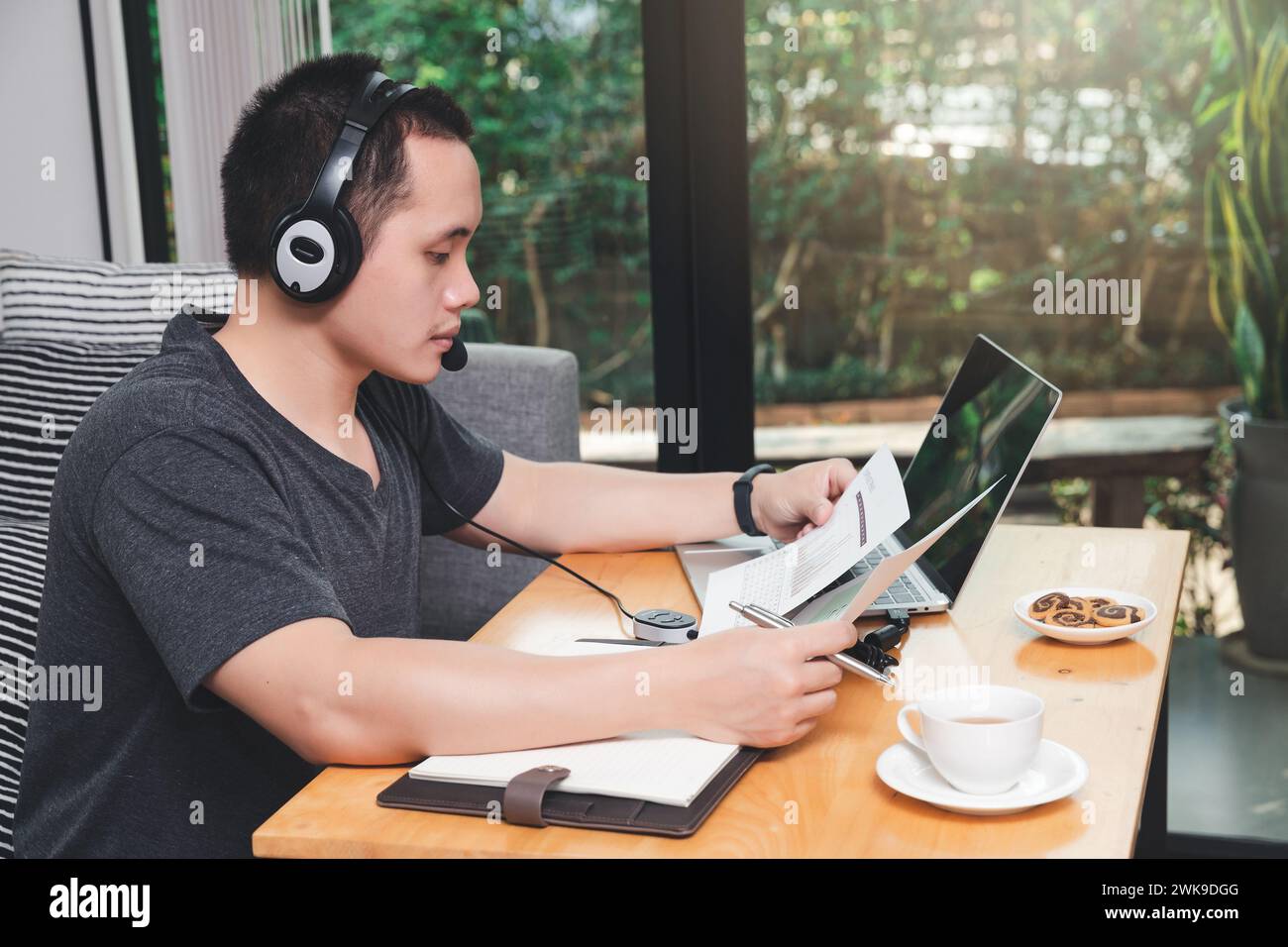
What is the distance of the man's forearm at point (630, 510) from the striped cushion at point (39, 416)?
32.3 inches

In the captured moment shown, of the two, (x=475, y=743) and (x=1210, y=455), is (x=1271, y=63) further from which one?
(x=475, y=743)

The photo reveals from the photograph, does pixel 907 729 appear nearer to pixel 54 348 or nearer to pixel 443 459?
pixel 443 459

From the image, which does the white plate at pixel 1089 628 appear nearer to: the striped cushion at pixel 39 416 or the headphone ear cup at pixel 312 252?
the headphone ear cup at pixel 312 252

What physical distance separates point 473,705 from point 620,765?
120 millimetres

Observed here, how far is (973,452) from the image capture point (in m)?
1.23

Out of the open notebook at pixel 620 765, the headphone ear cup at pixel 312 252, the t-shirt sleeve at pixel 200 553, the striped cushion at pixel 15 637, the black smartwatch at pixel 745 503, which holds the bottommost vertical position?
the striped cushion at pixel 15 637

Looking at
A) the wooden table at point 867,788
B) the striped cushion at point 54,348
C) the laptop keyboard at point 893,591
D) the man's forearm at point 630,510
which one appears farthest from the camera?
the striped cushion at point 54,348

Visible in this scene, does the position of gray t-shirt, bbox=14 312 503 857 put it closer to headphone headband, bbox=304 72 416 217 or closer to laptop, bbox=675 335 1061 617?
headphone headband, bbox=304 72 416 217

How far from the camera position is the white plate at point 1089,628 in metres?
1.10

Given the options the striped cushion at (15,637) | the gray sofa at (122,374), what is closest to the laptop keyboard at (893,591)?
the gray sofa at (122,374)

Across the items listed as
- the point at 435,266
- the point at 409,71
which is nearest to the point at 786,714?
the point at 435,266

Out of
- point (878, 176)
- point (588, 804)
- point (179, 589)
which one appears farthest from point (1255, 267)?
point (179, 589)

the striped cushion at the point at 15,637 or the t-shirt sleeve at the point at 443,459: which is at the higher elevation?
the t-shirt sleeve at the point at 443,459

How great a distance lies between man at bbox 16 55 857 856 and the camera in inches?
35.5
